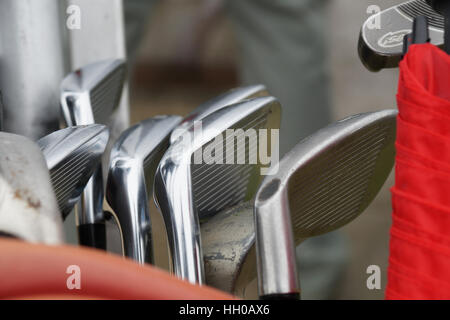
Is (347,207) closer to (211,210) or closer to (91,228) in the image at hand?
(211,210)

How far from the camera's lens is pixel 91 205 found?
63 centimetres

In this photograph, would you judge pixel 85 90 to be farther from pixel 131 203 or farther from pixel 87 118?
pixel 131 203

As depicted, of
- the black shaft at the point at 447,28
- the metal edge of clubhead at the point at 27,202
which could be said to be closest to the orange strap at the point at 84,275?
the metal edge of clubhead at the point at 27,202

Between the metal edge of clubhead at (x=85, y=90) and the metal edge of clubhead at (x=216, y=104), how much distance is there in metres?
0.09

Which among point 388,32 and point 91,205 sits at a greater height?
point 388,32

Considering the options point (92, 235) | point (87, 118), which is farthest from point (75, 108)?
point (92, 235)

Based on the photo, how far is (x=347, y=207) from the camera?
1.94ft

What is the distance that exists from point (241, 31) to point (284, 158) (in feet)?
3.86

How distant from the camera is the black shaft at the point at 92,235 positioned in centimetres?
63

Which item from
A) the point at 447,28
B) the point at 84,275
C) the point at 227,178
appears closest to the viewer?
the point at 84,275

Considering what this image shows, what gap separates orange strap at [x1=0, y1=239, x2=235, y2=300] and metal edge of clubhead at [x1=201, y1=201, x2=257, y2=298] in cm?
19

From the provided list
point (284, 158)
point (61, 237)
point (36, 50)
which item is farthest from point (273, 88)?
point (61, 237)

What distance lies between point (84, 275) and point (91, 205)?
0.28 meters

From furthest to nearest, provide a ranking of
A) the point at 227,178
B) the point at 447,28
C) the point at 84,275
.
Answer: the point at 227,178 < the point at 447,28 < the point at 84,275
